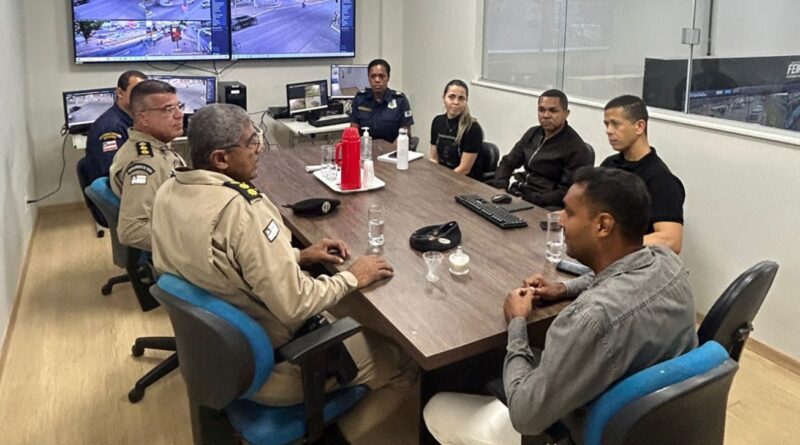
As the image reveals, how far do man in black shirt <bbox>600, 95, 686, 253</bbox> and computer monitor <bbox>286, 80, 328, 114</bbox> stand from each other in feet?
10.4

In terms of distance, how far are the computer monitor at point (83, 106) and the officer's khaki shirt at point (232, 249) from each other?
11.2ft

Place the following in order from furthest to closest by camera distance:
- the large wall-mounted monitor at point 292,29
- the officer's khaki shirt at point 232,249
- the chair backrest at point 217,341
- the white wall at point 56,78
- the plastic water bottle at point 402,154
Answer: the large wall-mounted monitor at point 292,29
the white wall at point 56,78
the plastic water bottle at point 402,154
the officer's khaki shirt at point 232,249
the chair backrest at point 217,341

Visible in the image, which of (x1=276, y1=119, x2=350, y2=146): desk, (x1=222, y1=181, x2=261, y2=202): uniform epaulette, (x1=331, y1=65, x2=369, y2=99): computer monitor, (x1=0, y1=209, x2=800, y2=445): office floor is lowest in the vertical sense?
(x1=0, y1=209, x2=800, y2=445): office floor

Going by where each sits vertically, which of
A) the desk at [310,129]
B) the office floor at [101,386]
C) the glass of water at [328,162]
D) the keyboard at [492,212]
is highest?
the desk at [310,129]

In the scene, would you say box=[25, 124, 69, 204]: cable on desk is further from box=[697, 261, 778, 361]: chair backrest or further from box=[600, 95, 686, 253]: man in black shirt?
box=[697, 261, 778, 361]: chair backrest

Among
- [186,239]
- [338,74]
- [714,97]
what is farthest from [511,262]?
[338,74]

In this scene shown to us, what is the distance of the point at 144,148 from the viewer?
2.71 meters

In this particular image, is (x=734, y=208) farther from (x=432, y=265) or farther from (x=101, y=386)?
(x=101, y=386)

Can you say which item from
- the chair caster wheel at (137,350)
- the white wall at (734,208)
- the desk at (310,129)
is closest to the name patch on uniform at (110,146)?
the chair caster wheel at (137,350)

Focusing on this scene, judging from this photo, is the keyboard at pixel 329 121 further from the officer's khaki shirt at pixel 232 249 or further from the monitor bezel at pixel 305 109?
the officer's khaki shirt at pixel 232 249

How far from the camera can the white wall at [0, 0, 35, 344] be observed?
3137 millimetres

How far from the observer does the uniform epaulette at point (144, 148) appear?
269 centimetres

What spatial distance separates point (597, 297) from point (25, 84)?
15.7 ft

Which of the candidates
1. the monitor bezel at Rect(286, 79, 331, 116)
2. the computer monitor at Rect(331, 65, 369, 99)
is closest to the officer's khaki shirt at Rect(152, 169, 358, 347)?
the monitor bezel at Rect(286, 79, 331, 116)
